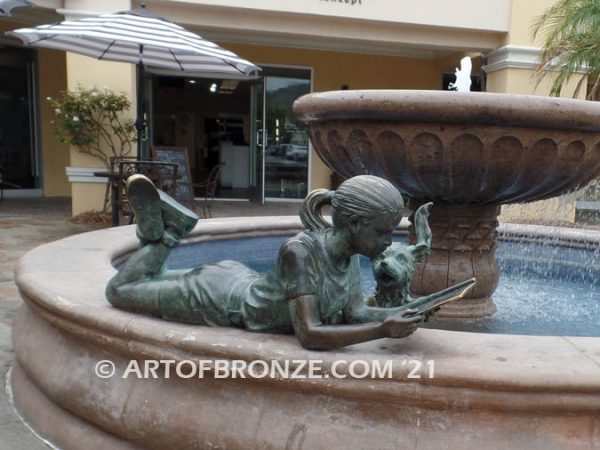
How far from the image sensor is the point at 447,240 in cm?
343

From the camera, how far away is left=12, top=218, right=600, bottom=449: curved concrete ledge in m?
1.61

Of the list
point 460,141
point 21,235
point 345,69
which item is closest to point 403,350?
point 460,141

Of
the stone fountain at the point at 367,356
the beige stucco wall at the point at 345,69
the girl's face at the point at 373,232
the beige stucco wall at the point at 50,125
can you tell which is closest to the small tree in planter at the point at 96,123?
the beige stucco wall at the point at 50,125

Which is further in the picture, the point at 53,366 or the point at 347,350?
the point at 53,366

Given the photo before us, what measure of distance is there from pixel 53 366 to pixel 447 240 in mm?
2206

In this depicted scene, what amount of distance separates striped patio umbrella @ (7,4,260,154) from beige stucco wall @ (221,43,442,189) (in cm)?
435

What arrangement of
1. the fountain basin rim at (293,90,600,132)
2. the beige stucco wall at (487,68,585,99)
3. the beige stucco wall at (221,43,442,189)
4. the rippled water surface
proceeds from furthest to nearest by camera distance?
the beige stucco wall at (221,43,442,189)
the beige stucco wall at (487,68,585,99)
the rippled water surface
the fountain basin rim at (293,90,600,132)

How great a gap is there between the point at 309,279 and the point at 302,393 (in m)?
0.34

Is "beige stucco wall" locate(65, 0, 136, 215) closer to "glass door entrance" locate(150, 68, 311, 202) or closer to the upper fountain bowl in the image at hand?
"glass door entrance" locate(150, 68, 311, 202)

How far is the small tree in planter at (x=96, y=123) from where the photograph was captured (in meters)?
8.58

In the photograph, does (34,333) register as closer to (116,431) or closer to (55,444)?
(55,444)

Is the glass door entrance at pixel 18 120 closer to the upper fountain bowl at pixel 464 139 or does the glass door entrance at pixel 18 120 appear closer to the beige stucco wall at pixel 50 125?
the beige stucco wall at pixel 50 125

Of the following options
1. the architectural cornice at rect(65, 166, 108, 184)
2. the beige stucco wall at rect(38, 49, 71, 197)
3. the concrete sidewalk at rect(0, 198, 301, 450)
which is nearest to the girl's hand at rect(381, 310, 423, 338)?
the concrete sidewalk at rect(0, 198, 301, 450)

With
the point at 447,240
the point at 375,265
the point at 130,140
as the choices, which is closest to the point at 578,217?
the point at 130,140
